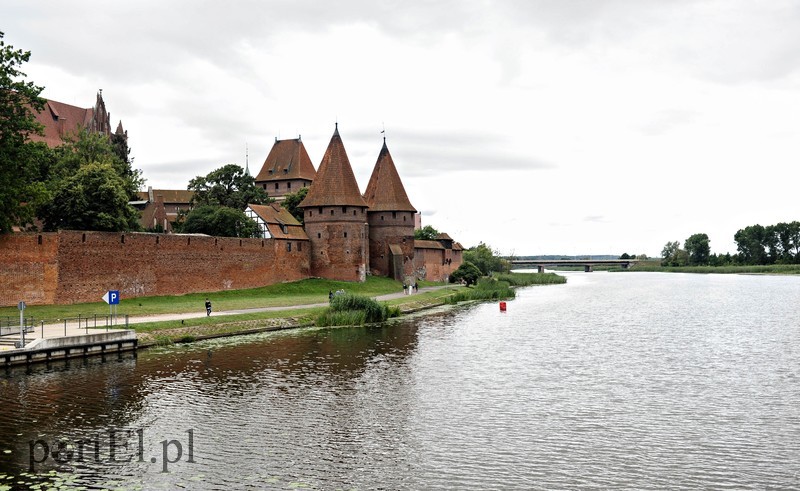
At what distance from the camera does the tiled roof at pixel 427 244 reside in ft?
236

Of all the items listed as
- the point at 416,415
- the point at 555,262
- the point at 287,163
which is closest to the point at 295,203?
the point at 287,163

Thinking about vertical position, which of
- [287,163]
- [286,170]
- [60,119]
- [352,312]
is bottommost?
[352,312]

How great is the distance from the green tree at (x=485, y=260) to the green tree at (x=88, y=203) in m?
45.5

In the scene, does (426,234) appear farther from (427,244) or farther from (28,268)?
(28,268)

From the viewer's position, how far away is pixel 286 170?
267 ft

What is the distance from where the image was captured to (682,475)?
12.1m

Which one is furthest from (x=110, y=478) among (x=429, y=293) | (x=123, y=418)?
(x=429, y=293)

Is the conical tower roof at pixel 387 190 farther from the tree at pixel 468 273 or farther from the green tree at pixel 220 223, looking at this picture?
the green tree at pixel 220 223

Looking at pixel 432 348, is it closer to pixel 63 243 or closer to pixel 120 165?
pixel 63 243

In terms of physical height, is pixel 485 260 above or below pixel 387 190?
below

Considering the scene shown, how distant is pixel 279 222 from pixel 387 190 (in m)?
11.7

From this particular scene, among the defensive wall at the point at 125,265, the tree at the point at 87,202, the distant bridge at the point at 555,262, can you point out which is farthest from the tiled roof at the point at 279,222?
the distant bridge at the point at 555,262

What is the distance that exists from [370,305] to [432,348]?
383 inches

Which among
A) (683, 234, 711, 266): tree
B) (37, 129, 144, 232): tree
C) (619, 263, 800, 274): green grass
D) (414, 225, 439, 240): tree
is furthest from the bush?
(683, 234, 711, 266): tree
